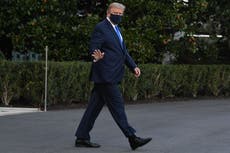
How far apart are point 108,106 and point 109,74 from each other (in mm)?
466

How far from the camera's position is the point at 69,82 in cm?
1677

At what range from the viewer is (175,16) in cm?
2012

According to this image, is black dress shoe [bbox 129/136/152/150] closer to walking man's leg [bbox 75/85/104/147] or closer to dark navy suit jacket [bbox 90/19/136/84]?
walking man's leg [bbox 75/85/104/147]

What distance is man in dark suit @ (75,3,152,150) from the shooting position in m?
9.07

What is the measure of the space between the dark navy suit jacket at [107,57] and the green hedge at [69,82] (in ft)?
23.0

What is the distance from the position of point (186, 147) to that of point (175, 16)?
35.8 feet

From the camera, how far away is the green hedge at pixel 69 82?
52.9 feet

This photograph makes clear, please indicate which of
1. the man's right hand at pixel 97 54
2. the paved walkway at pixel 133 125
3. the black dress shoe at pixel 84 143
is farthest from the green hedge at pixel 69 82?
the man's right hand at pixel 97 54

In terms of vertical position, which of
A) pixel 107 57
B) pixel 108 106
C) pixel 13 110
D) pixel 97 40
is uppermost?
pixel 97 40

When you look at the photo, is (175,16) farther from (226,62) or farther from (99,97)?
(99,97)

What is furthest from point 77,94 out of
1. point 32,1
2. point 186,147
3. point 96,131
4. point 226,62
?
point 226,62

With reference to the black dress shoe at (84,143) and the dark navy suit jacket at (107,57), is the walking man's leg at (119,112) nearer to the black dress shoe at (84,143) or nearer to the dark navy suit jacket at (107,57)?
the dark navy suit jacket at (107,57)

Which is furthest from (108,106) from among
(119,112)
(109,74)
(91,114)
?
(109,74)

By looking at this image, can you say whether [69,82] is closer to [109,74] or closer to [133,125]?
[133,125]
